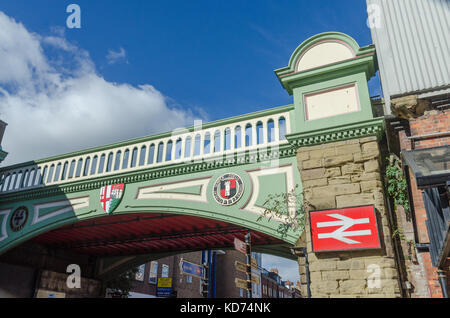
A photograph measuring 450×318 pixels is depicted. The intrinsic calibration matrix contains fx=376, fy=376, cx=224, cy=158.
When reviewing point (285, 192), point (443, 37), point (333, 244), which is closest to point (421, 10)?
point (443, 37)

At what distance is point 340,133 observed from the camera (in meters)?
8.30

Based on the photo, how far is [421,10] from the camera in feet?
30.1

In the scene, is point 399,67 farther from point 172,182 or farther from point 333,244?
point 172,182

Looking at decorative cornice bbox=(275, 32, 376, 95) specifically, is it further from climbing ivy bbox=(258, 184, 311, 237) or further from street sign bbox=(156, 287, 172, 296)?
street sign bbox=(156, 287, 172, 296)

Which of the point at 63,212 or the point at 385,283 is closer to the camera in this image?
the point at 385,283

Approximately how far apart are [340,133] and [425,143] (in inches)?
67.1

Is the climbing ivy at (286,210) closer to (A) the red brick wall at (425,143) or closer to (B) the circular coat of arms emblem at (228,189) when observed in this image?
(B) the circular coat of arms emblem at (228,189)

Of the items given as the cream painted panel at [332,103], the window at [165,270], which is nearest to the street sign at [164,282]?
the window at [165,270]

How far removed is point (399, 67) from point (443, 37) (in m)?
1.26

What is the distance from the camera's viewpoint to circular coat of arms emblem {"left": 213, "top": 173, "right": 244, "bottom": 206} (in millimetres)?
9422

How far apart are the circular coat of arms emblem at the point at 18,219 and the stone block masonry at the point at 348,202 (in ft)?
31.6

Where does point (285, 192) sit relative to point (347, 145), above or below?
below
